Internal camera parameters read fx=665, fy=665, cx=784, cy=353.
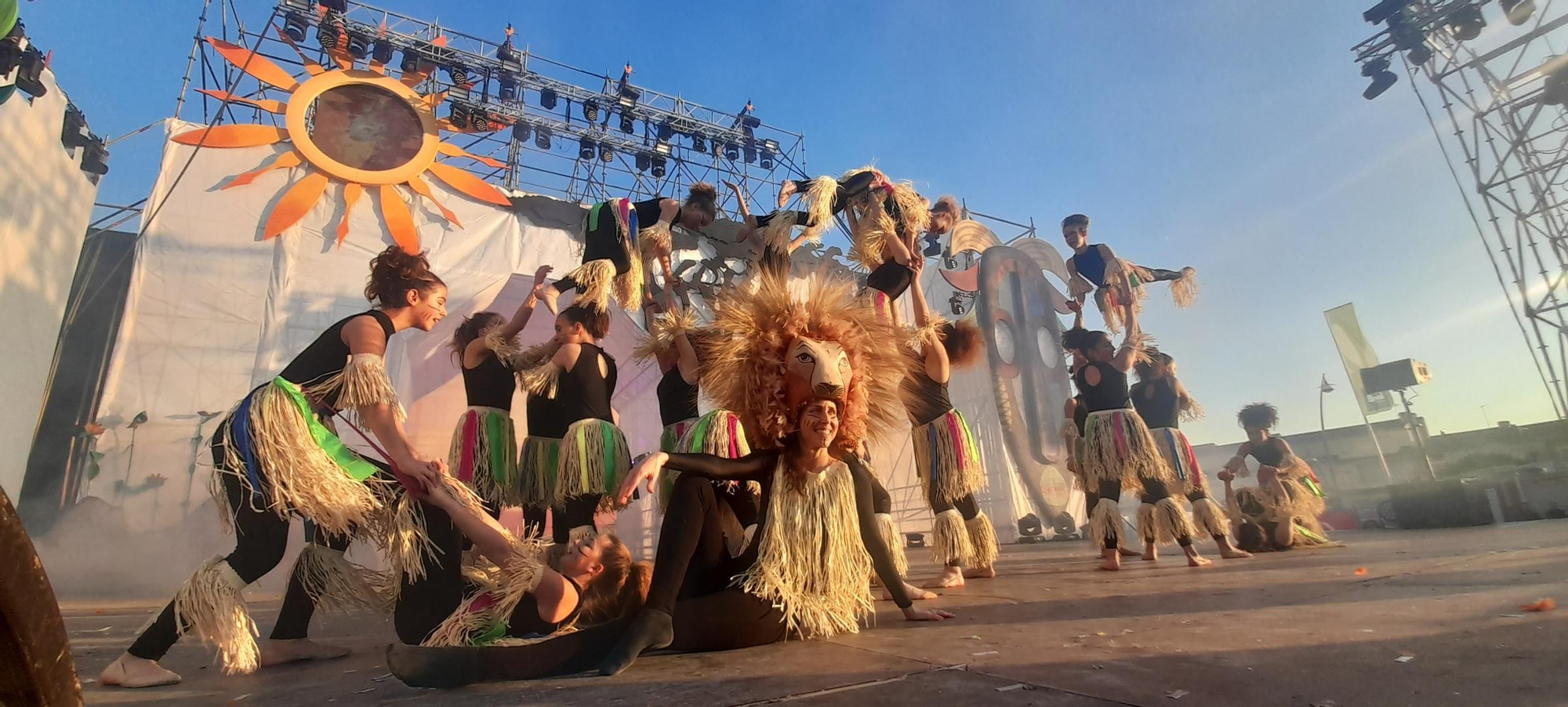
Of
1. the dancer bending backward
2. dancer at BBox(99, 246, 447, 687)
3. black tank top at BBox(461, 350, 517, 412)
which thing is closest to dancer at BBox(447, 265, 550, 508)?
black tank top at BBox(461, 350, 517, 412)

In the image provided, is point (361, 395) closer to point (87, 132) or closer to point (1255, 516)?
point (1255, 516)

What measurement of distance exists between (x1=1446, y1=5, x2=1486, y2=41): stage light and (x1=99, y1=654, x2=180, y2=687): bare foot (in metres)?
18.0

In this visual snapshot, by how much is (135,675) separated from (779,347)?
2051 mm

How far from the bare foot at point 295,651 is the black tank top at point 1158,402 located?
4.92 meters

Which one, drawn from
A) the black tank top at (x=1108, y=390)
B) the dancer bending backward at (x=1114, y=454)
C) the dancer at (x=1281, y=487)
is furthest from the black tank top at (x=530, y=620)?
the dancer at (x=1281, y=487)

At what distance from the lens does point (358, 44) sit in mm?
10641

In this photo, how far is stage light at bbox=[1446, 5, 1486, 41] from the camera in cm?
1164

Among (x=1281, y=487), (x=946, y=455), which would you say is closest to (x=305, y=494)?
(x=946, y=455)

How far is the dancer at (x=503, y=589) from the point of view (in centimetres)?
200

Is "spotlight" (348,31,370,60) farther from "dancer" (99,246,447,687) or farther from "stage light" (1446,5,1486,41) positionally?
"stage light" (1446,5,1486,41)

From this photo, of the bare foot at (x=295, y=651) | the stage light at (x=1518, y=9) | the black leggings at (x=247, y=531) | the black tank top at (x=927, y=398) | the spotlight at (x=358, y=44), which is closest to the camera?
the black leggings at (x=247, y=531)

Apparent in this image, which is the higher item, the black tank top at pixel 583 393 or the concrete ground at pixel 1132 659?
the black tank top at pixel 583 393

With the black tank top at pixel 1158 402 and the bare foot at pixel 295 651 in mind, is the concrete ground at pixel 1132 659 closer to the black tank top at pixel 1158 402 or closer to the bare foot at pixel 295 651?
the bare foot at pixel 295 651

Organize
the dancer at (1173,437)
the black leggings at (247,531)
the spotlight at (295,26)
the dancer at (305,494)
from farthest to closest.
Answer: the spotlight at (295,26), the dancer at (1173,437), the black leggings at (247,531), the dancer at (305,494)
